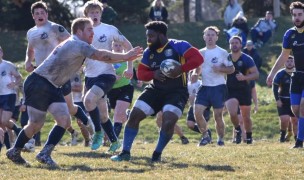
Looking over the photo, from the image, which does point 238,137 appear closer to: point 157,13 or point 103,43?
point 103,43

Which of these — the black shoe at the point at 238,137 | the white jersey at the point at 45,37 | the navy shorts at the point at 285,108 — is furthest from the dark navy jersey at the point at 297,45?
the navy shorts at the point at 285,108

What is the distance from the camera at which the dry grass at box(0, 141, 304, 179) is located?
9.35 metres

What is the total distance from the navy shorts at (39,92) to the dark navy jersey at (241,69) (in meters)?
7.27

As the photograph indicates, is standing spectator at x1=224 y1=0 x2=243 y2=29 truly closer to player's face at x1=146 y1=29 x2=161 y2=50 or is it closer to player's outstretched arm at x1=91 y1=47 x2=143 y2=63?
player's face at x1=146 y1=29 x2=161 y2=50

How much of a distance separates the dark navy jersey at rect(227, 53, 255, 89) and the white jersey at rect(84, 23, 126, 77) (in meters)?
4.71

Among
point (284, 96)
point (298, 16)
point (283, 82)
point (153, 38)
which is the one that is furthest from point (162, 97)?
point (284, 96)

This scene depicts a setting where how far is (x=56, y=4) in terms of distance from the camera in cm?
3600

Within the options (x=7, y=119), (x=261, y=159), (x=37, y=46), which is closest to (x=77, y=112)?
(x=37, y=46)

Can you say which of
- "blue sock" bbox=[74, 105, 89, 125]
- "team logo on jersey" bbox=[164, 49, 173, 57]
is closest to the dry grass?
"blue sock" bbox=[74, 105, 89, 125]

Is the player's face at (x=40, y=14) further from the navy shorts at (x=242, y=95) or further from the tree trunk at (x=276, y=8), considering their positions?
the tree trunk at (x=276, y=8)

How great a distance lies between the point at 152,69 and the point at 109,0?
2485 cm

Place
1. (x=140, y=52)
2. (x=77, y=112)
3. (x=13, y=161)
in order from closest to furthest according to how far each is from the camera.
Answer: (x=140, y=52)
(x=13, y=161)
(x=77, y=112)

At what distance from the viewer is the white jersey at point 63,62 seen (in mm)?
10195

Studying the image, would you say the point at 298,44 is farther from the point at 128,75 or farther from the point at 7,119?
the point at 7,119
